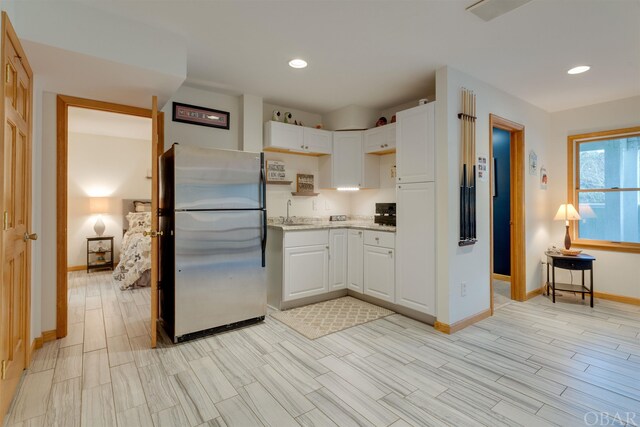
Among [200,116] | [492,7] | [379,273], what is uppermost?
[492,7]

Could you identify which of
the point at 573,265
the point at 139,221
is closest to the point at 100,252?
the point at 139,221

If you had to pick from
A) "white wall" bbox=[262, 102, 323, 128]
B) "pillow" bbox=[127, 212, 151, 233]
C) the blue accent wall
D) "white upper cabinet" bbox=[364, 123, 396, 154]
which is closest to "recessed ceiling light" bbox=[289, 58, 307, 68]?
"white wall" bbox=[262, 102, 323, 128]

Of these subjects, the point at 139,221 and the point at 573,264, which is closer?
the point at 573,264

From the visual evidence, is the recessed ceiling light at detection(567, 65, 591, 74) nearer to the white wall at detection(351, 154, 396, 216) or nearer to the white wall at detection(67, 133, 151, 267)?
the white wall at detection(351, 154, 396, 216)

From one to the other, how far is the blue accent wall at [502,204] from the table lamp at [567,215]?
0.77 m

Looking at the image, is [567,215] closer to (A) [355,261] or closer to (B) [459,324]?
(B) [459,324]

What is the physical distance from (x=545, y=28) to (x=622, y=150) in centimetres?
278

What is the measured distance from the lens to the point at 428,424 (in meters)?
1.73

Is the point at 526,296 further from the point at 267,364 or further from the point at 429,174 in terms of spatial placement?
the point at 267,364

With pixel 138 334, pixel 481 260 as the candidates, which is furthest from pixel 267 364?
pixel 481 260

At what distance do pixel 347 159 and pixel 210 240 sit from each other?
224 cm

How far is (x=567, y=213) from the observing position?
4.12 m

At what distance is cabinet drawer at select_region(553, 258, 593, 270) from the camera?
3742mm

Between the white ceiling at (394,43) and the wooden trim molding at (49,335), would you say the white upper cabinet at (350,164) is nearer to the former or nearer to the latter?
the white ceiling at (394,43)
